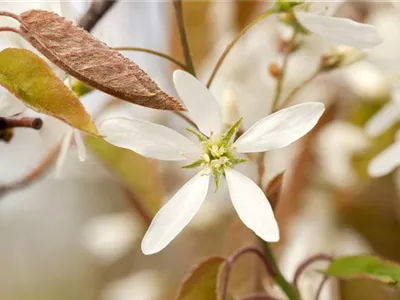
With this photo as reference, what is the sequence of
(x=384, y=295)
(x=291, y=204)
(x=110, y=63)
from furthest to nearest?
(x=291, y=204) → (x=384, y=295) → (x=110, y=63)

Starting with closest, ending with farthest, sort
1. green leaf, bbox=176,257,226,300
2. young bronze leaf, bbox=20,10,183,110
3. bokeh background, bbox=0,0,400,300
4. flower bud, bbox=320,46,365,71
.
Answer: young bronze leaf, bbox=20,10,183,110 < green leaf, bbox=176,257,226,300 < flower bud, bbox=320,46,365,71 < bokeh background, bbox=0,0,400,300

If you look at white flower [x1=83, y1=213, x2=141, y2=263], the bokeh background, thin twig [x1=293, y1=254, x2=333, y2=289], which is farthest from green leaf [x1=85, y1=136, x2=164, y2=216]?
thin twig [x1=293, y1=254, x2=333, y2=289]

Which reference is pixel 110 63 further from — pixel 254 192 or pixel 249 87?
pixel 249 87

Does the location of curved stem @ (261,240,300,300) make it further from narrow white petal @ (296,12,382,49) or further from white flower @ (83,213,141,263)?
white flower @ (83,213,141,263)

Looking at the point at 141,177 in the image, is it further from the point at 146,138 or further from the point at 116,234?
the point at 146,138

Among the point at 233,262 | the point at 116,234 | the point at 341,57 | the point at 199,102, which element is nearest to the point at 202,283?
the point at 233,262

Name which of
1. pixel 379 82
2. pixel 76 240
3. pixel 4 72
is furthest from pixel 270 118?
pixel 76 240
